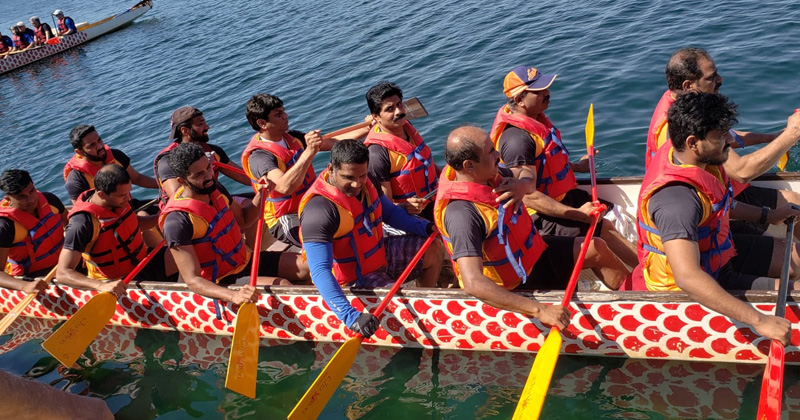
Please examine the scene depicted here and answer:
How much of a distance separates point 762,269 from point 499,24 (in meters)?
9.38

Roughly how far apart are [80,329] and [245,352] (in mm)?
1520

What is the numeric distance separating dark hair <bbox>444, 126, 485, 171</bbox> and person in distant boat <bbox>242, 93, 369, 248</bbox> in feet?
5.74

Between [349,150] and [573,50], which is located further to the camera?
[573,50]

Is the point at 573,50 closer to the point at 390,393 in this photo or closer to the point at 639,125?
the point at 639,125

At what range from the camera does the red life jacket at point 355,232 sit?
4727mm

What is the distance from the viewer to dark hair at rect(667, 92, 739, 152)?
355 cm

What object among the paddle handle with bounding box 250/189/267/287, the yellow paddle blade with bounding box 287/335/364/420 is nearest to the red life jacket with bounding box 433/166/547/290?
the yellow paddle blade with bounding box 287/335/364/420

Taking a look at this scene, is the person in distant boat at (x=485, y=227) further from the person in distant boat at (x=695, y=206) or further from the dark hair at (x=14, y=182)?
the dark hair at (x=14, y=182)

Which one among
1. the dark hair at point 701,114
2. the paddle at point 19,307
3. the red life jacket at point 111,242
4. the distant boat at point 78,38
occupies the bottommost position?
the paddle at point 19,307

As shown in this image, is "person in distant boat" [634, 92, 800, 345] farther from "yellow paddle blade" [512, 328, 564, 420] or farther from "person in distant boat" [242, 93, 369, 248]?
"person in distant boat" [242, 93, 369, 248]

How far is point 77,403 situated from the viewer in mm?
2861

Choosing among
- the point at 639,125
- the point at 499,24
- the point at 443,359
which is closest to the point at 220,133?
the point at 499,24

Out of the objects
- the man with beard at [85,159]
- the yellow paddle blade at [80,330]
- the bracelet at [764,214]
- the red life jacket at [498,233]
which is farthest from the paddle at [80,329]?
the bracelet at [764,214]

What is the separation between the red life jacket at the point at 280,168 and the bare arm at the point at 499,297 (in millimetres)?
2220
